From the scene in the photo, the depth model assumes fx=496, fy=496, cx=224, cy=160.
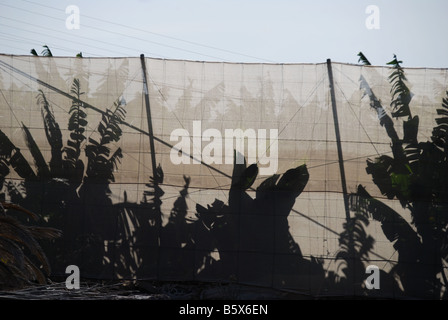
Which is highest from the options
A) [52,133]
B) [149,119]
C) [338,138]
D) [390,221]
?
[149,119]

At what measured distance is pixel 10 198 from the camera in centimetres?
737

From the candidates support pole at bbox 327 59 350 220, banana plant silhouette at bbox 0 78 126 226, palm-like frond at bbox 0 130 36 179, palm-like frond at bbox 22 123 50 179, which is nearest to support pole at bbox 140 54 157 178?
banana plant silhouette at bbox 0 78 126 226

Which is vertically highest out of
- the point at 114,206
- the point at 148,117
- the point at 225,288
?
the point at 148,117

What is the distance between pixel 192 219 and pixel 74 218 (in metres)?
1.74

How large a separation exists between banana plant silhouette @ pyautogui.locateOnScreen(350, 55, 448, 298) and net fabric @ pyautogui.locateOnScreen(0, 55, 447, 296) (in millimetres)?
109

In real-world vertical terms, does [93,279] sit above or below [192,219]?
below

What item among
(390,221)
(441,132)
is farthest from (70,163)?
(441,132)

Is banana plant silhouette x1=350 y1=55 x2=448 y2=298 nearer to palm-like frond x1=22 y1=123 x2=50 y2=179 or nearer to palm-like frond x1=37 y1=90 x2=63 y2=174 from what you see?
palm-like frond x1=37 y1=90 x2=63 y2=174

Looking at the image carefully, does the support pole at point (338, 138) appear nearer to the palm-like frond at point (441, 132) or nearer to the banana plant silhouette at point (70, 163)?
the palm-like frond at point (441, 132)

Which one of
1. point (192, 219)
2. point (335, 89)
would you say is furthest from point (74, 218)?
point (335, 89)

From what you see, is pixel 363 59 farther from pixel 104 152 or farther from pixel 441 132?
pixel 104 152

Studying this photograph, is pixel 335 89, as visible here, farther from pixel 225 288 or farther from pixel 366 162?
pixel 225 288

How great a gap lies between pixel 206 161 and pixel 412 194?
3.01 metres

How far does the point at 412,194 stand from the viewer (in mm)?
7129
